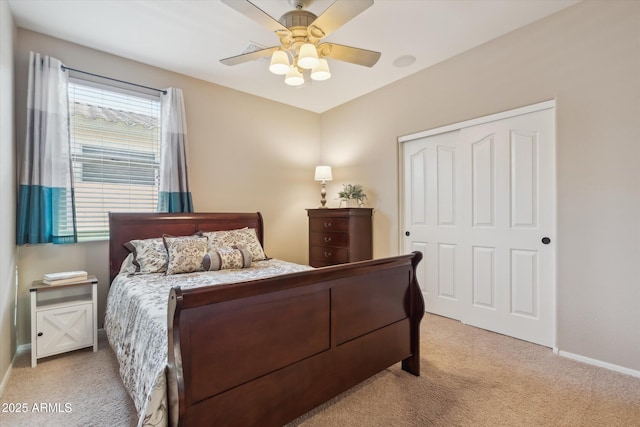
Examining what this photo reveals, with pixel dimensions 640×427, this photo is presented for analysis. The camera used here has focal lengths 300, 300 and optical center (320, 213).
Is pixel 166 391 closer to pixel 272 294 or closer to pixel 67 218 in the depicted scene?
pixel 272 294

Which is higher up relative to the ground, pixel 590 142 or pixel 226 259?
pixel 590 142

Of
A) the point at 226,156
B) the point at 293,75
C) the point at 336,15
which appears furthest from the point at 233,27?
the point at 226,156

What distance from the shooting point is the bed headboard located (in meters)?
2.96

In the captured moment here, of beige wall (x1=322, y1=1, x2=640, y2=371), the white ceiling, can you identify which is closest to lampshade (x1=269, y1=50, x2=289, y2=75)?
the white ceiling

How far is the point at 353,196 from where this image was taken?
411cm

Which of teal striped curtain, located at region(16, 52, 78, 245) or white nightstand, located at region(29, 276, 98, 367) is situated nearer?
white nightstand, located at region(29, 276, 98, 367)

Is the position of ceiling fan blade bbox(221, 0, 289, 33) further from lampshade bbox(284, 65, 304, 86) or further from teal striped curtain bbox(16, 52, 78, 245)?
teal striped curtain bbox(16, 52, 78, 245)

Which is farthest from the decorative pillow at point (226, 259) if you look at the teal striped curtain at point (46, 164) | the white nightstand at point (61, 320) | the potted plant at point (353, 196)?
the potted plant at point (353, 196)

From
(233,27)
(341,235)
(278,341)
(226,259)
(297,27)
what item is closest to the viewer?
(278,341)

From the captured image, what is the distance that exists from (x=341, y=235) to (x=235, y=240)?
4.46 ft

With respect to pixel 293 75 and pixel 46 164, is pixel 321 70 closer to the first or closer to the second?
pixel 293 75

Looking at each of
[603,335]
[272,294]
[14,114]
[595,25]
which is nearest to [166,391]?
[272,294]

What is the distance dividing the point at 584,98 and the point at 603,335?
189 centimetres

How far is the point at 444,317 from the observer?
11.4 feet
